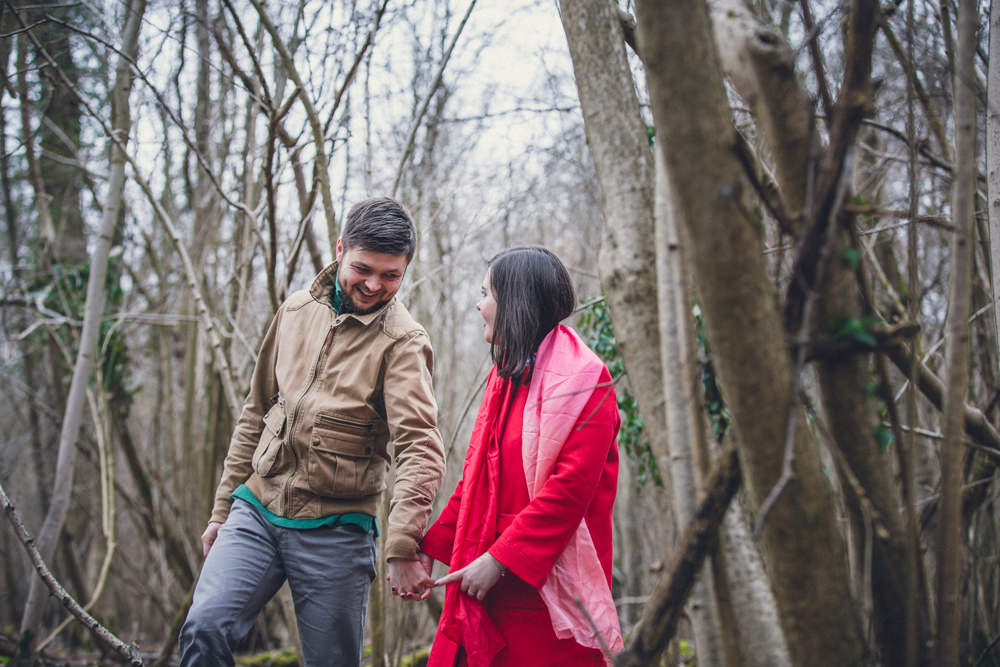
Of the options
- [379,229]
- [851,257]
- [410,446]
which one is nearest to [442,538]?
[410,446]

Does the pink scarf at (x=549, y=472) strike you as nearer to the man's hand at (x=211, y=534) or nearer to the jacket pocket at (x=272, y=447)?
the jacket pocket at (x=272, y=447)

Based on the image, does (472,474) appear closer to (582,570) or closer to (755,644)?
(582,570)

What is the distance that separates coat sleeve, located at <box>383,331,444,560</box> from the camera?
2.03 m

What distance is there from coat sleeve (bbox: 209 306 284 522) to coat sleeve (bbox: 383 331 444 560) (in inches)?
19.9

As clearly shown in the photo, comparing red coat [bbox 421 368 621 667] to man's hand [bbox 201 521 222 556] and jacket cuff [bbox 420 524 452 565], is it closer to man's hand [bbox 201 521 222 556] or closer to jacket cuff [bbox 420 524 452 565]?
jacket cuff [bbox 420 524 452 565]

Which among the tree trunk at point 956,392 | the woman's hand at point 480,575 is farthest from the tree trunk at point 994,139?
the woman's hand at point 480,575

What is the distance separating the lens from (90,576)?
22.1 ft

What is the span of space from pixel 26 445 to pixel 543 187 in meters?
6.18

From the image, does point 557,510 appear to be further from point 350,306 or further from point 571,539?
point 350,306

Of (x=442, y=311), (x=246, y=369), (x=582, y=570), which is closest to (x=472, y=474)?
(x=582, y=570)

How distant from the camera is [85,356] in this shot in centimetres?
378

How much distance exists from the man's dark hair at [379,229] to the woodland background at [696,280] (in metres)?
0.61

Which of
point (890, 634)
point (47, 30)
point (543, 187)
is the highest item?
point (47, 30)

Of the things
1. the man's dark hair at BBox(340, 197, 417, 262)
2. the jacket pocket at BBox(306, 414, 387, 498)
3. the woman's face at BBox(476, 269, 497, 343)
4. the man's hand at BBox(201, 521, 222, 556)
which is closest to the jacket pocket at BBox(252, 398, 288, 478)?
the jacket pocket at BBox(306, 414, 387, 498)
